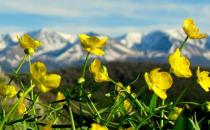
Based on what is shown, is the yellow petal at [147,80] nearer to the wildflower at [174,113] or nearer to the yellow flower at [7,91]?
the wildflower at [174,113]

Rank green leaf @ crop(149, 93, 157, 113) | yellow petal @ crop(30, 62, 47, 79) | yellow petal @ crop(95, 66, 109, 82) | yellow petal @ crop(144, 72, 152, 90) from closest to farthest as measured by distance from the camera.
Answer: yellow petal @ crop(30, 62, 47, 79) → yellow petal @ crop(144, 72, 152, 90) → green leaf @ crop(149, 93, 157, 113) → yellow petal @ crop(95, 66, 109, 82)

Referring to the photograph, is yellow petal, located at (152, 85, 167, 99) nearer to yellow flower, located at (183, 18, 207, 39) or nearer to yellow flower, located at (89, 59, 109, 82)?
yellow flower, located at (89, 59, 109, 82)

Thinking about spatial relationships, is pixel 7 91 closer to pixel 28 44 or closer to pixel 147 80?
pixel 28 44

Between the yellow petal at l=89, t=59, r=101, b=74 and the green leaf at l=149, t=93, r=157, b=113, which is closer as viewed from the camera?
the green leaf at l=149, t=93, r=157, b=113

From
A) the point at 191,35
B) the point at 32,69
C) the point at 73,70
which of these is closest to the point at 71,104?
the point at 32,69

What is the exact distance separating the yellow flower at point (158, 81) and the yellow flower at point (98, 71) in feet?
0.79

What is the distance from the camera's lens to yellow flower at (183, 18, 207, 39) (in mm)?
2246

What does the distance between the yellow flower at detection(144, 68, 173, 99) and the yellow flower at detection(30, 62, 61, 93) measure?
34 cm

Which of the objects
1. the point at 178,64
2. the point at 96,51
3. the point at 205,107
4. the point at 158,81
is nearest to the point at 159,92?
the point at 158,81

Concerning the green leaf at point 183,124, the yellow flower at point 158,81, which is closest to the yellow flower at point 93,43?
the yellow flower at point 158,81

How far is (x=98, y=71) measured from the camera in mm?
1900

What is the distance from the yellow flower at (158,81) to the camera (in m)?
1.58

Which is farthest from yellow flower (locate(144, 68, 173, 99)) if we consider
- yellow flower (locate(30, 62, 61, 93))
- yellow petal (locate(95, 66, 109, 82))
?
yellow flower (locate(30, 62, 61, 93))

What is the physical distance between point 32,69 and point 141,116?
461 millimetres
